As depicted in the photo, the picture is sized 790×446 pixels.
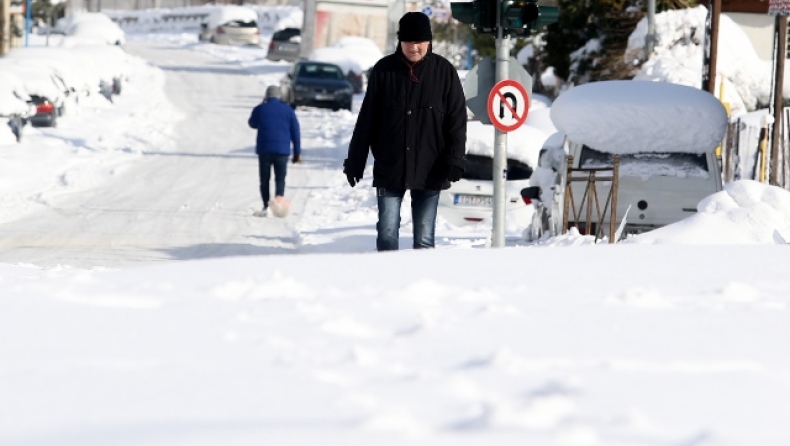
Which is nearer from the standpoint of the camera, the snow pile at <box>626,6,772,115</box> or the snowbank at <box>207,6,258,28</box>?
the snow pile at <box>626,6,772,115</box>

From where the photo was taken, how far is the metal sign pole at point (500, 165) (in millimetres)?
12281

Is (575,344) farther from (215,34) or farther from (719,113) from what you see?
(215,34)

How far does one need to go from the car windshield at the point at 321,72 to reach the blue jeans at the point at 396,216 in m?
31.6

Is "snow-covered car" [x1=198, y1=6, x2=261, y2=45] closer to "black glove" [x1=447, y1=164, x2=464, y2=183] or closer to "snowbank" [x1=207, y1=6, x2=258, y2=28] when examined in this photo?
"snowbank" [x1=207, y1=6, x2=258, y2=28]

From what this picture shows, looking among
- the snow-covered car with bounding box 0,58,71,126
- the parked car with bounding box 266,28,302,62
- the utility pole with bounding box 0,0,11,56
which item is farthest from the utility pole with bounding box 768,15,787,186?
the parked car with bounding box 266,28,302,62

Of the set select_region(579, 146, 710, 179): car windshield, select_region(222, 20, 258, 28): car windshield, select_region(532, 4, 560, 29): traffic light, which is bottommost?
select_region(579, 146, 710, 179): car windshield

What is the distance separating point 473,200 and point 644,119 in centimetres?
317

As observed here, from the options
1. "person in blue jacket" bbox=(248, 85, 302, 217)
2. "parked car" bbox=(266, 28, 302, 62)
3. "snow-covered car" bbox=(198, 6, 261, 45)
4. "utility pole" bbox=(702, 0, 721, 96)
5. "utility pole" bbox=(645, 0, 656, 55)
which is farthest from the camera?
"snow-covered car" bbox=(198, 6, 261, 45)

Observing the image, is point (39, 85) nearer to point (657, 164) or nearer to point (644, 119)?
point (644, 119)

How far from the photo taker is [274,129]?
60.6 ft

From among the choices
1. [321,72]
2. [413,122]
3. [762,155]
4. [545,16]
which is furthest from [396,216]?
[321,72]

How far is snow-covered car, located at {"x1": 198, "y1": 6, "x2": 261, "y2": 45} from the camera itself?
76.8 m

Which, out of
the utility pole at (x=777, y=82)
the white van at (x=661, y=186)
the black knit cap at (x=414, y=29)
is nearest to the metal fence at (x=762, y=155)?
the utility pole at (x=777, y=82)

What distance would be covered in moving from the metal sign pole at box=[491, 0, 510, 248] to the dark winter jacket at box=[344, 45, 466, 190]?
3.08 meters
